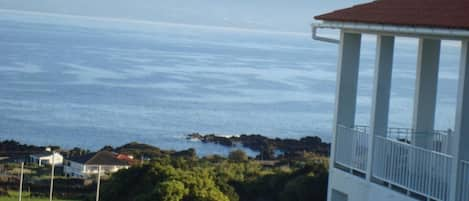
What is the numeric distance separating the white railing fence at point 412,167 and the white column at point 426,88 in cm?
90

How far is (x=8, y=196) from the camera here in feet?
124

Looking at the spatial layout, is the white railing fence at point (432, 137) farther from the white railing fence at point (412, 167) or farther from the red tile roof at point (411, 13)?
the red tile roof at point (411, 13)

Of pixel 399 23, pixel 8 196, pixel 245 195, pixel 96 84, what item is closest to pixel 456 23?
pixel 399 23

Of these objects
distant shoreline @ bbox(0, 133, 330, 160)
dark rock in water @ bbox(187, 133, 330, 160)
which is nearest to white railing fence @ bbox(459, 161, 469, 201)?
distant shoreline @ bbox(0, 133, 330, 160)

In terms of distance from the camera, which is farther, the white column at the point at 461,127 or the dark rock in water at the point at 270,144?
the dark rock in water at the point at 270,144

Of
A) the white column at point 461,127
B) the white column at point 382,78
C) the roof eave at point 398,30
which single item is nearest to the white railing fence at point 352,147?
the white column at point 382,78

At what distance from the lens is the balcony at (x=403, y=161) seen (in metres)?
9.68

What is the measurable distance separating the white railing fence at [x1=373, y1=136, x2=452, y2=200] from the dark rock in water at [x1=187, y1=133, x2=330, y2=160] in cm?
4326

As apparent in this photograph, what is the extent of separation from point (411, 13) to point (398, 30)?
0.24 metres

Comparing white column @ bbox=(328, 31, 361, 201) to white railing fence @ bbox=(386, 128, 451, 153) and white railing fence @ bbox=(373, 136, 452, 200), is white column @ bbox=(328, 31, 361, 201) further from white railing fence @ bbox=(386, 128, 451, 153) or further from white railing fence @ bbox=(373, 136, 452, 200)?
white railing fence @ bbox=(373, 136, 452, 200)

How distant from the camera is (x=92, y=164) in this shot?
44.2 metres

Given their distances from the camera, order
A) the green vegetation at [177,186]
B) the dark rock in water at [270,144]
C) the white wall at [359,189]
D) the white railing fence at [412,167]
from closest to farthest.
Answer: the white railing fence at [412,167] < the white wall at [359,189] < the green vegetation at [177,186] < the dark rock in water at [270,144]

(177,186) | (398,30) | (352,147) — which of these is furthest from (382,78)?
(177,186)

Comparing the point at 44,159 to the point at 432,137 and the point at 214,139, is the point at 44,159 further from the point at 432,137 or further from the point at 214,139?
the point at 432,137
